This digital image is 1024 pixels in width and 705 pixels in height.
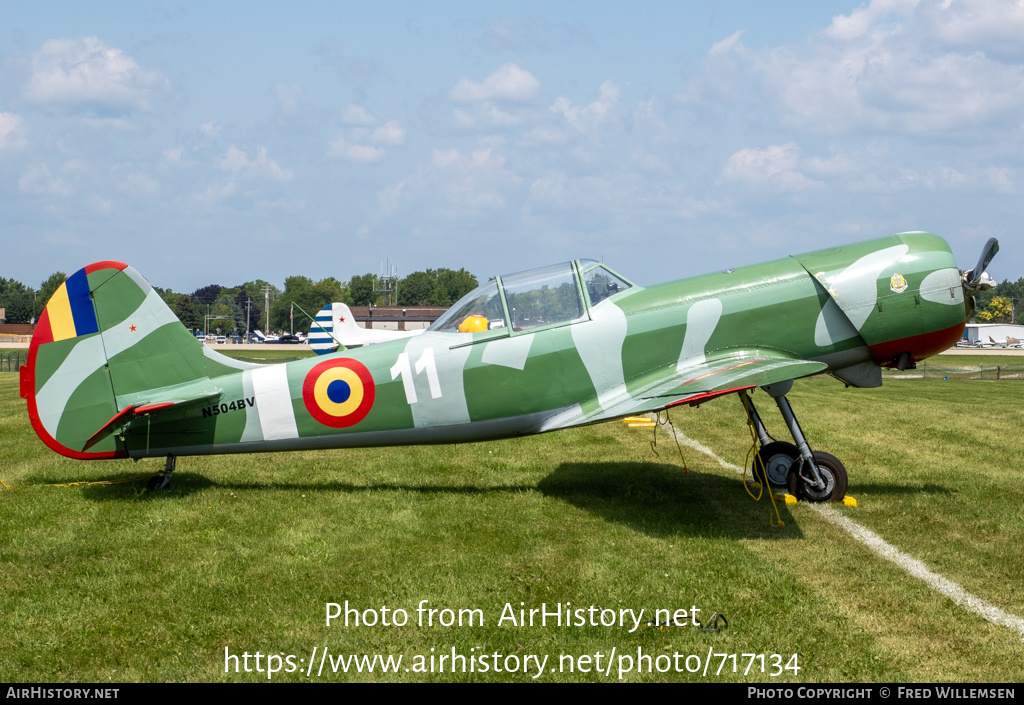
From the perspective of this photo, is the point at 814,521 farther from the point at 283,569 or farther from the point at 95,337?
the point at 95,337

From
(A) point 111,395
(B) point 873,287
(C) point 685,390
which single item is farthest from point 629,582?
(A) point 111,395

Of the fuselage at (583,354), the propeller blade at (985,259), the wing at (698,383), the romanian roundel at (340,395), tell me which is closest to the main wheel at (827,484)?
the fuselage at (583,354)

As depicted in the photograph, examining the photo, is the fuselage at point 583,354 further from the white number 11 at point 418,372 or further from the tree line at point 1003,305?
the tree line at point 1003,305

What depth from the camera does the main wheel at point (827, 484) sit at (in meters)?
7.95

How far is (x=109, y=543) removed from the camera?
647 cm

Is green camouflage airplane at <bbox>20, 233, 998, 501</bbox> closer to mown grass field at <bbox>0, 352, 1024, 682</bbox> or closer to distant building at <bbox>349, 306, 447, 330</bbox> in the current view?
mown grass field at <bbox>0, 352, 1024, 682</bbox>

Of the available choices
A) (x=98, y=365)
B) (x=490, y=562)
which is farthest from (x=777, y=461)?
(x=98, y=365)

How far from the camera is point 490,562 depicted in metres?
6.00

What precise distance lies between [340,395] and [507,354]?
1788mm

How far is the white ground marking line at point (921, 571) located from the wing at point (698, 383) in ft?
4.80

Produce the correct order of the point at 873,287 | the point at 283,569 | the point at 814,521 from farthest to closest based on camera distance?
the point at 873,287 < the point at 814,521 < the point at 283,569

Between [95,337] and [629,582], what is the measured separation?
594 centimetres

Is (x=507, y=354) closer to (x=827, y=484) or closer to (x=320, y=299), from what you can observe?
(x=827, y=484)
